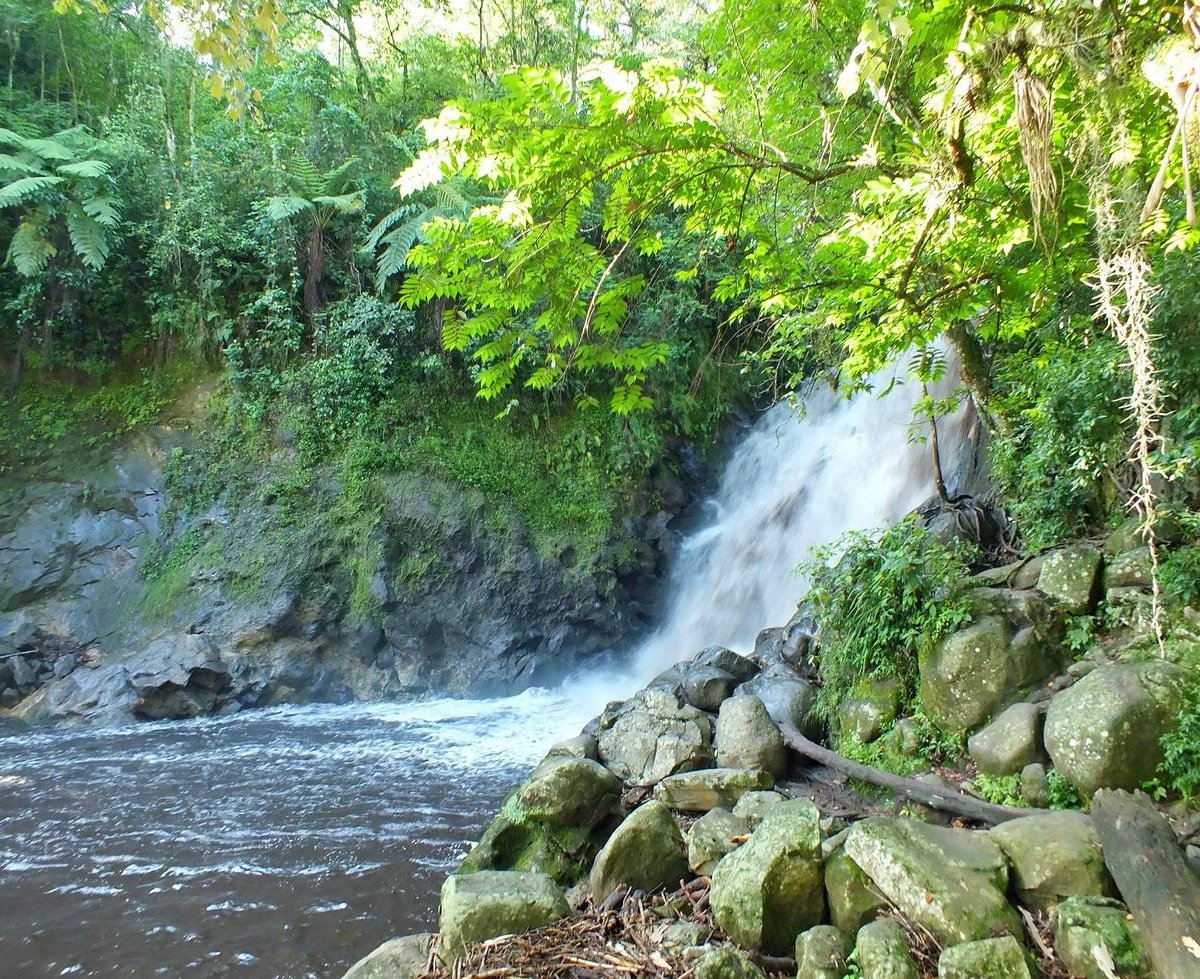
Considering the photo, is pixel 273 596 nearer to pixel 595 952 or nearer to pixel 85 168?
pixel 85 168

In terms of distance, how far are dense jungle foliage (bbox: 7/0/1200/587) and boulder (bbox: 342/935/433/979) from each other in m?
2.80

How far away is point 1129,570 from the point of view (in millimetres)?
4969

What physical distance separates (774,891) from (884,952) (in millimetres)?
625

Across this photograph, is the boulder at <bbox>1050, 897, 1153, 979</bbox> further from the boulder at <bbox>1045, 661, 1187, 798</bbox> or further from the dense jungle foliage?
the dense jungle foliage

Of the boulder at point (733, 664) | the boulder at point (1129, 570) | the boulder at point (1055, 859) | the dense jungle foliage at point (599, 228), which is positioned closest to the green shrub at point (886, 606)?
the boulder at point (1129, 570)

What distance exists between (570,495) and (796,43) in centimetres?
863

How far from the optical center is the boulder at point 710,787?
16.7ft

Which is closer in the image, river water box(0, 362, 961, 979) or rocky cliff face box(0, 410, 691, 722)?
river water box(0, 362, 961, 979)

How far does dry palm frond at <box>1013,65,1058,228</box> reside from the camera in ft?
9.11

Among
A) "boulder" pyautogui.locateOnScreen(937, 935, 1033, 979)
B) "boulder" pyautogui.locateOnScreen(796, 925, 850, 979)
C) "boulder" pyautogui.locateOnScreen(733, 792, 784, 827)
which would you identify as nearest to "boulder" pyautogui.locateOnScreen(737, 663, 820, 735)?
"boulder" pyautogui.locateOnScreen(733, 792, 784, 827)

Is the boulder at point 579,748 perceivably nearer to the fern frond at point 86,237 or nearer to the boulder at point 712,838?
the boulder at point 712,838

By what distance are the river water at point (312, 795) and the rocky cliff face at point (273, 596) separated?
632 mm

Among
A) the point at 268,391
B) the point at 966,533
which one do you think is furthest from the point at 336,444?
the point at 966,533

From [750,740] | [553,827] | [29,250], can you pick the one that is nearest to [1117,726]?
[750,740]
